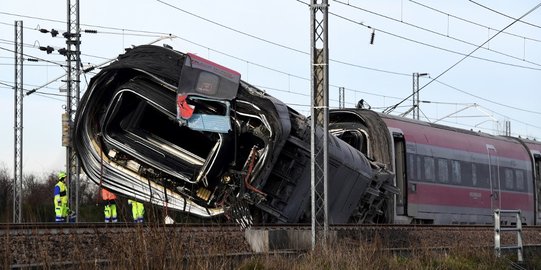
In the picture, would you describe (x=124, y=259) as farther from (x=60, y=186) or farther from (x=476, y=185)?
(x=476, y=185)

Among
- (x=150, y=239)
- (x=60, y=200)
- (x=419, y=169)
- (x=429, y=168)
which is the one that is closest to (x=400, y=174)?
(x=419, y=169)

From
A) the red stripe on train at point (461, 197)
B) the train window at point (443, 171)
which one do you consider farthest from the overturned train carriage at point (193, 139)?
the train window at point (443, 171)

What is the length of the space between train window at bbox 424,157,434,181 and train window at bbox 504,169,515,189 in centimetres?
511

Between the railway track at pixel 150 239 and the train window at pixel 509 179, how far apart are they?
238 inches

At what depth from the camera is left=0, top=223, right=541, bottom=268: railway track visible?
23.2ft

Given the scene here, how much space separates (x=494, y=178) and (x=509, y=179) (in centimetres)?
122

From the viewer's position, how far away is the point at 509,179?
26719 millimetres

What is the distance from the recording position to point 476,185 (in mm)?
24641

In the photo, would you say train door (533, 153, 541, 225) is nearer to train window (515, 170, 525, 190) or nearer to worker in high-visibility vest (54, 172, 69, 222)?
train window (515, 170, 525, 190)

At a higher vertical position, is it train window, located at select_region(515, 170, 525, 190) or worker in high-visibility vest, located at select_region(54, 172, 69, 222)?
train window, located at select_region(515, 170, 525, 190)

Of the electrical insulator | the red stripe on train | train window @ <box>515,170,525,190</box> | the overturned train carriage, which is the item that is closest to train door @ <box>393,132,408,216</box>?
the red stripe on train

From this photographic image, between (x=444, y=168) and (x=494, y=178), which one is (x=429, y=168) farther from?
(x=494, y=178)

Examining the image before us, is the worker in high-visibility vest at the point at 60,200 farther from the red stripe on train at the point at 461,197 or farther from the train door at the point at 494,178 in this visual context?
the train door at the point at 494,178

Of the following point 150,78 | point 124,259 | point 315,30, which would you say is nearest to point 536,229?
point 315,30
